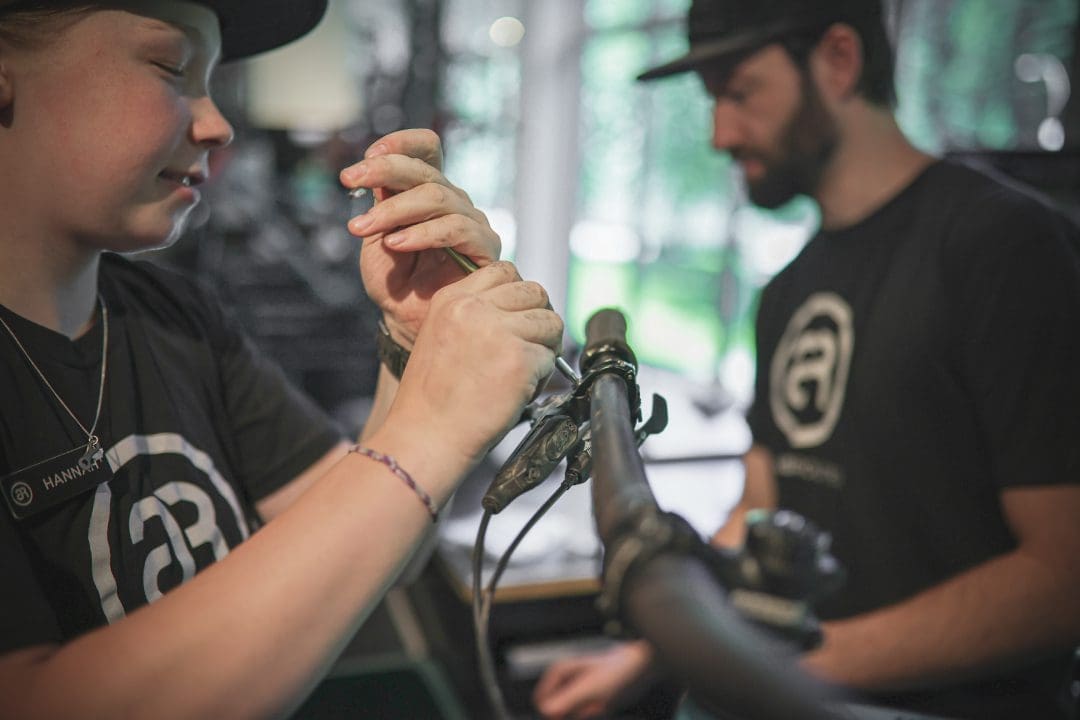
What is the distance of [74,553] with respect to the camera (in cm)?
84

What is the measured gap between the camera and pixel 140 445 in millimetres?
972

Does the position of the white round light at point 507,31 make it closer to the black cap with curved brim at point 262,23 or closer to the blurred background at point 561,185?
the blurred background at point 561,185

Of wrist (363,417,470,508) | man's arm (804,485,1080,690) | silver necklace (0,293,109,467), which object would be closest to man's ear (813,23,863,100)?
→ man's arm (804,485,1080,690)

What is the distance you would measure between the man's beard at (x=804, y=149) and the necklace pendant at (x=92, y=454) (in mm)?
1541

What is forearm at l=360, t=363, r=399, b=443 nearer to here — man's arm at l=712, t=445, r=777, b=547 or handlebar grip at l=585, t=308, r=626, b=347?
handlebar grip at l=585, t=308, r=626, b=347

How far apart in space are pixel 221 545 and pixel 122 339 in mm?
302

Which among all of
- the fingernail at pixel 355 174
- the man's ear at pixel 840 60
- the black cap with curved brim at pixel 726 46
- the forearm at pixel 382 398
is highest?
the black cap with curved brim at pixel 726 46

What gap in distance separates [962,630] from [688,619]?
117 cm

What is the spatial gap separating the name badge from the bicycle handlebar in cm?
63

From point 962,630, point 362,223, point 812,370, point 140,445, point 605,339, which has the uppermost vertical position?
point 362,223

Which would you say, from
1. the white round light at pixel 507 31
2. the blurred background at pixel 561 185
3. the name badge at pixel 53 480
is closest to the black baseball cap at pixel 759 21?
the blurred background at pixel 561 185

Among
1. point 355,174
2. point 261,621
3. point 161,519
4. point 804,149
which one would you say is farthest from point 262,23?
point 804,149

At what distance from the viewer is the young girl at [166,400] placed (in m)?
0.68

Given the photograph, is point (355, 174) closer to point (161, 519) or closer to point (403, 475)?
point (403, 475)
